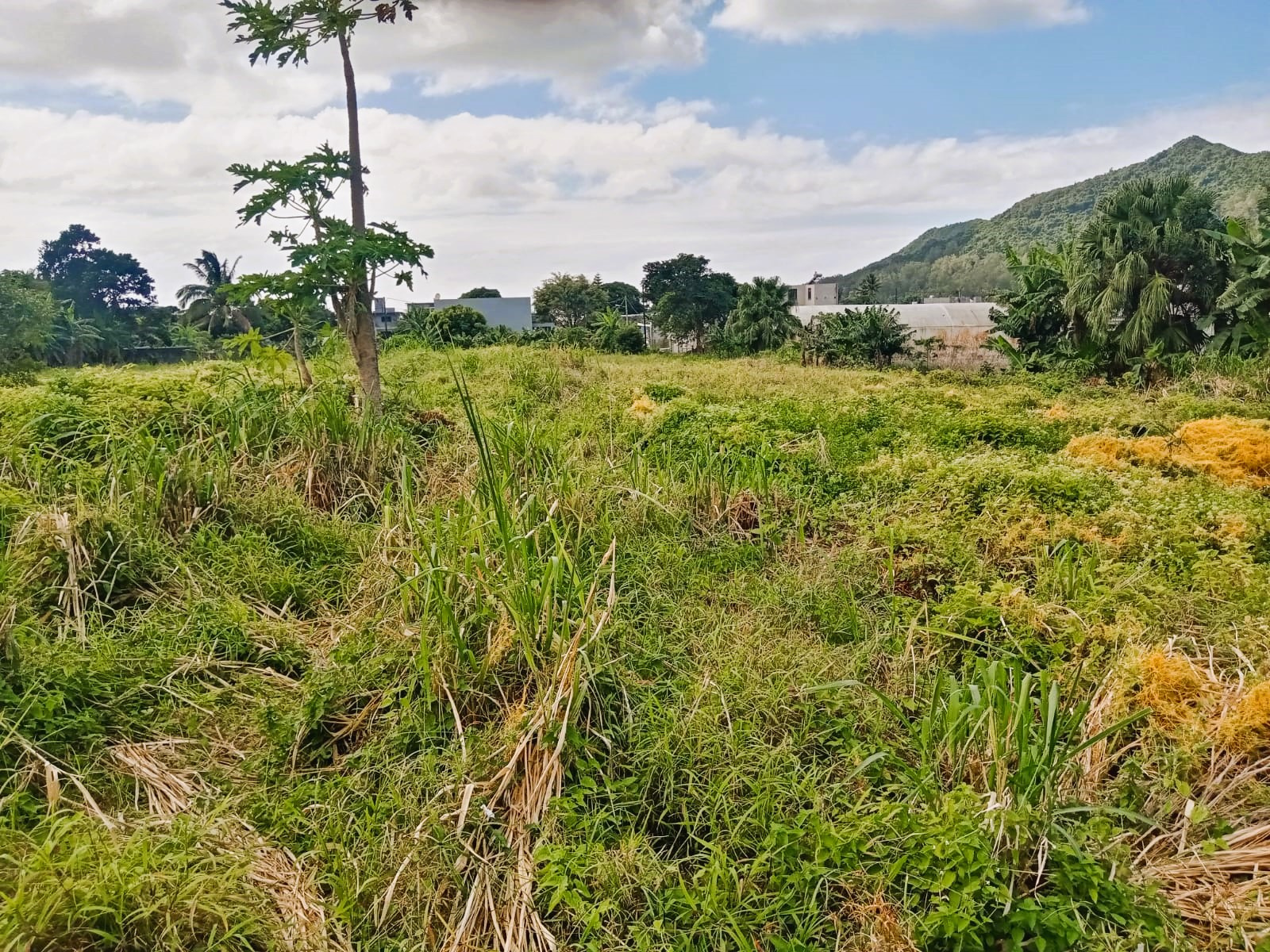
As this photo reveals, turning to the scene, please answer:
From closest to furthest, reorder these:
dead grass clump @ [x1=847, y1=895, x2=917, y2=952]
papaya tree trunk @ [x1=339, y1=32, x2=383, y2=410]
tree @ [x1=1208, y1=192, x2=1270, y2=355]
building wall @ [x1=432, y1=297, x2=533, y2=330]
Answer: dead grass clump @ [x1=847, y1=895, x2=917, y2=952], papaya tree trunk @ [x1=339, y1=32, x2=383, y2=410], tree @ [x1=1208, y1=192, x2=1270, y2=355], building wall @ [x1=432, y1=297, x2=533, y2=330]

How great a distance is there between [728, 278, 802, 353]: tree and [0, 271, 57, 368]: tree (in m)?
18.8

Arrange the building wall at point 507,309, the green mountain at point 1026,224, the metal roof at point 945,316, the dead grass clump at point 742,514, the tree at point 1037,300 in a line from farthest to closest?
1. the building wall at point 507,309
2. the green mountain at point 1026,224
3. the metal roof at point 945,316
4. the tree at point 1037,300
5. the dead grass clump at point 742,514

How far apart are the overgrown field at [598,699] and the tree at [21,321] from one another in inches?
826

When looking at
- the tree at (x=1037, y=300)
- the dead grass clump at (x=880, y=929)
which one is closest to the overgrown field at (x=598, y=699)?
the dead grass clump at (x=880, y=929)

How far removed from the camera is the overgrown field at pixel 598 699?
167cm

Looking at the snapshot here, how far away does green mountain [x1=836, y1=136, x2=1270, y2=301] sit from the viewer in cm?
2639

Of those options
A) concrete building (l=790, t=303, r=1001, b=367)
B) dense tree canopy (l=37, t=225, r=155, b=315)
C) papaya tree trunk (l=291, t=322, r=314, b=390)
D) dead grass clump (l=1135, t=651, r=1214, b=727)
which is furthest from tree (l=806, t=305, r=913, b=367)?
dense tree canopy (l=37, t=225, r=155, b=315)

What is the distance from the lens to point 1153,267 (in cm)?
1092

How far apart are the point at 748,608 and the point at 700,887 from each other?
54.2 inches

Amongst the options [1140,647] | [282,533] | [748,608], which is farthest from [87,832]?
[1140,647]

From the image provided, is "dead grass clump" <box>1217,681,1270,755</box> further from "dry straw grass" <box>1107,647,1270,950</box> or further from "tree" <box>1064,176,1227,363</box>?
"tree" <box>1064,176,1227,363</box>

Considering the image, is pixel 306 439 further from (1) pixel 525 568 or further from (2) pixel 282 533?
(1) pixel 525 568

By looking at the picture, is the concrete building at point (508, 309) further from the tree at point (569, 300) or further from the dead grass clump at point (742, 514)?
the dead grass clump at point (742, 514)

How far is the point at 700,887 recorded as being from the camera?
1.75 metres
